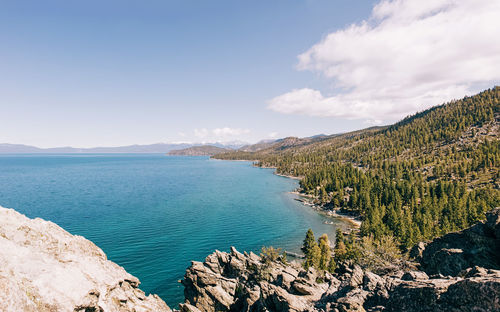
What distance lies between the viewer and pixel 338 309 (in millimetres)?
22234

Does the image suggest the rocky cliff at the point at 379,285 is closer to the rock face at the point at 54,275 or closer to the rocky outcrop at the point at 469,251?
the rocky outcrop at the point at 469,251

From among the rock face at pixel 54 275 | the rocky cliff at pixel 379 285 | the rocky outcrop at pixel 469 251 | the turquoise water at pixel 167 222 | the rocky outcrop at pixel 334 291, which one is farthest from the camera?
the turquoise water at pixel 167 222

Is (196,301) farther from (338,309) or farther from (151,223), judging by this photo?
(151,223)

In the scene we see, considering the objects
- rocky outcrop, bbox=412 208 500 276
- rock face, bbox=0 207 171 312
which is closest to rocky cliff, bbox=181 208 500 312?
rocky outcrop, bbox=412 208 500 276

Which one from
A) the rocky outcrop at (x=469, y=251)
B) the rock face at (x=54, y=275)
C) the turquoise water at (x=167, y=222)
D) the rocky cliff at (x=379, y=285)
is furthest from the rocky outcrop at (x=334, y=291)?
the rock face at (x=54, y=275)

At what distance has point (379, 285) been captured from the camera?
77.2 feet

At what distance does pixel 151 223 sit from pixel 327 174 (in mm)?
135615

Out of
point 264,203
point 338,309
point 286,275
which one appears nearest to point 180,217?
point 264,203

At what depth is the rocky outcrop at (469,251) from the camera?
30.6m

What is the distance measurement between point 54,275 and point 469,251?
4993 cm

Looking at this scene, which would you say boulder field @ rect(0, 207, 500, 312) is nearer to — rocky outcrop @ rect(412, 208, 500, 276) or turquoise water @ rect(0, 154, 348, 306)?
rocky outcrop @ rect(412, 208, 500, 276)

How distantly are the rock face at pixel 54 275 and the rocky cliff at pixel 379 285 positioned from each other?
16.7 meters

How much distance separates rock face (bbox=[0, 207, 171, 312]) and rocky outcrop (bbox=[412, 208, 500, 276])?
135 ft

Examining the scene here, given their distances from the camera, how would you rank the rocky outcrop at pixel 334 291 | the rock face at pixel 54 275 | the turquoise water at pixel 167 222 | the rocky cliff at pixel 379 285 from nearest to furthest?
the rocky outcrop at pixel 334 291, the rock face at pixel 54 275, the rocky cliff at pixel 379 285, the turquoise water at pixel 167 222
